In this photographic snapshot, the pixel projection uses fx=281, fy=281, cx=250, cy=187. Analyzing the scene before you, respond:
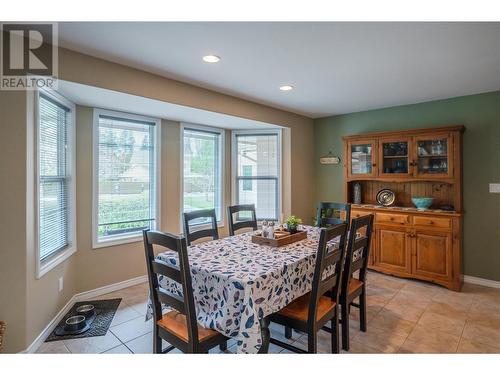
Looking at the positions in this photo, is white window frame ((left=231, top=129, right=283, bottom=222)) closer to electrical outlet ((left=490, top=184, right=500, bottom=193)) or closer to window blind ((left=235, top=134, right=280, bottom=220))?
window blind ((left=235, top=134, right=280, bottom=220))

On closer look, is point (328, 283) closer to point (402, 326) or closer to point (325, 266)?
point (325, 266)

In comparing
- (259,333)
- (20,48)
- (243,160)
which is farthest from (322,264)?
(243,160)

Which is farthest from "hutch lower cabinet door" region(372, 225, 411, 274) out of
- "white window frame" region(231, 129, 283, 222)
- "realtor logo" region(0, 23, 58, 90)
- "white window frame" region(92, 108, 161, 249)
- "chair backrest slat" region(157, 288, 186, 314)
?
"realtor logo" region(0, 23, 58, 90)

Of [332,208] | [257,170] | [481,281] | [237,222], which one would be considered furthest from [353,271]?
[257,170]

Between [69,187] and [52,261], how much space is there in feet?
2.81

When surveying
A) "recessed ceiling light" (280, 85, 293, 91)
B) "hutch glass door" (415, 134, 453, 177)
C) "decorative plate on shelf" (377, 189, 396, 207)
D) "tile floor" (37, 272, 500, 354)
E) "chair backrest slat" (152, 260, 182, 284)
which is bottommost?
"tile floor" (37, 272, 500, 354)

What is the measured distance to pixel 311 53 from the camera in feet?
7.97

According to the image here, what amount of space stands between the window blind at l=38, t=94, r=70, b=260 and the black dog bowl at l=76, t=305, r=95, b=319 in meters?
0.64

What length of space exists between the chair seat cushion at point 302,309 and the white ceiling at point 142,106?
7.76 ft

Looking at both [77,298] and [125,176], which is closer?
[77,298]

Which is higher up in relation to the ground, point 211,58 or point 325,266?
point 211,58

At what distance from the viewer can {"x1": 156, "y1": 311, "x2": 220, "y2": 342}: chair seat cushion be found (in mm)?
1696
